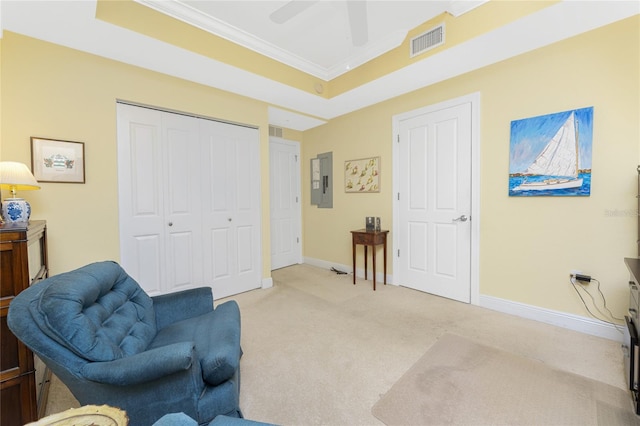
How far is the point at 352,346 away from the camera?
7.23 ft

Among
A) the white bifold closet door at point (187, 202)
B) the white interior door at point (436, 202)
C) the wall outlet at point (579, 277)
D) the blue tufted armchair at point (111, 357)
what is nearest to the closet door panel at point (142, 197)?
the white bifold closet door at point (187, 202)

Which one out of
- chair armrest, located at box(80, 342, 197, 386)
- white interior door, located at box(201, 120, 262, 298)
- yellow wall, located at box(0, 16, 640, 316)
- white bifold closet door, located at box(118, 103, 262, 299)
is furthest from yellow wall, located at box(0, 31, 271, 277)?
chair armrest, located at box(80, 342, 197, 386)

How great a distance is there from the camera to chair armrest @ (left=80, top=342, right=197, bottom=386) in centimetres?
106

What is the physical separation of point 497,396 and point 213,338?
173cm

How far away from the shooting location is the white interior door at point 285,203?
4.70 meters

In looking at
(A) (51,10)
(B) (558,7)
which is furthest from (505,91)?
(A) (51,10)

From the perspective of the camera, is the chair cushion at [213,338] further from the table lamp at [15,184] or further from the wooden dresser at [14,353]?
the table lamp at [15,184]

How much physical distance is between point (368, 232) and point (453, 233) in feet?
3.37

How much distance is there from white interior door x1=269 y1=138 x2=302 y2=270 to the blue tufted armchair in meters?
3.32

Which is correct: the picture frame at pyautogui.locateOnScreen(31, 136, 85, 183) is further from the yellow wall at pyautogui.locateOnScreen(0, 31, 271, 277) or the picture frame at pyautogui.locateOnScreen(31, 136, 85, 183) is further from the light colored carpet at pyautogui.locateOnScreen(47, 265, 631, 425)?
the light colored carpet at pyautogui.locateOnScreen(47, 265, 631, 425)

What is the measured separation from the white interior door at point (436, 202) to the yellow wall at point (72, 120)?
3.02 metres

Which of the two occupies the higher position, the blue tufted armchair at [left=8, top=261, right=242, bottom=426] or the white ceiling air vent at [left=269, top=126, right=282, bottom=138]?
the white ceiling air vent at [left=269, top=126, right=282, bottom=138]

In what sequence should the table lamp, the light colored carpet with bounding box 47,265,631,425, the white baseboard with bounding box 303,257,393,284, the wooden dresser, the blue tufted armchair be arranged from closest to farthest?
1. the blue tufted armchair
2. the wooden dresser
3. the light colored carpet with bounding box 47,265,631,425
4. the table lamp
5. the white baseboard with bounding box 303,257,393,284

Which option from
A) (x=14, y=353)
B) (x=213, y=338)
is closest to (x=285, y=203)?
(x=213, y=338)
